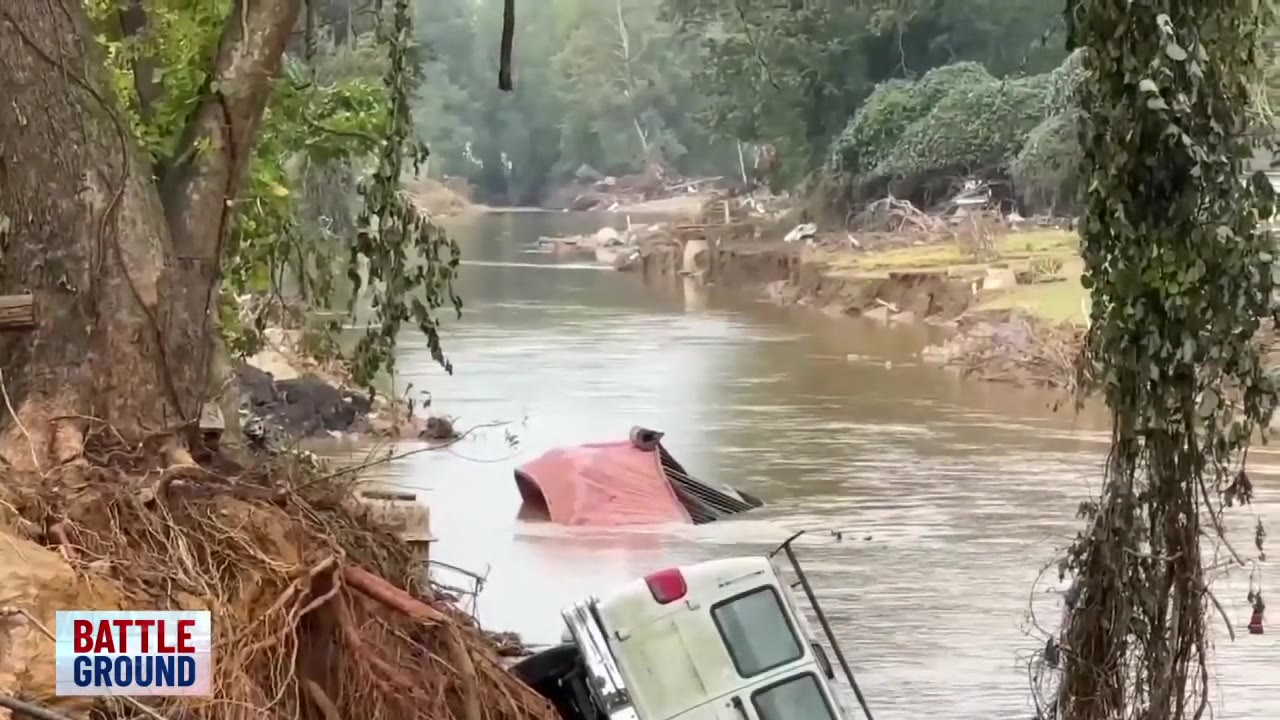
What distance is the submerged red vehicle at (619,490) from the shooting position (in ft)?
31.9

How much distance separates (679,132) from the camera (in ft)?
80.2

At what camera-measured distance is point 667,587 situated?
4.29 metres

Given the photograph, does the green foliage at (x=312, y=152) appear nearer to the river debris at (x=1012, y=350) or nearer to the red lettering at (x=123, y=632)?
the red lettering at (x=123, y=632)

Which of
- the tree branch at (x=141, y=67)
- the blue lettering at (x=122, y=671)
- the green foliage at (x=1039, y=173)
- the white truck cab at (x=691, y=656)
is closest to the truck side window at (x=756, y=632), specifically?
the white truck cab at (x=691, y=656)

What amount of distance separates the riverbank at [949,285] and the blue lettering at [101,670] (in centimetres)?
1014

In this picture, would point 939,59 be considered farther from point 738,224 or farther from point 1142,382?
point 1142,382

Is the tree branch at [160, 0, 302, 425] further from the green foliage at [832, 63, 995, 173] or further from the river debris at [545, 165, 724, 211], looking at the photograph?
the river debris at [545, 165, 724, 211]

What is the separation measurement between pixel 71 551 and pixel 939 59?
19.4 metres

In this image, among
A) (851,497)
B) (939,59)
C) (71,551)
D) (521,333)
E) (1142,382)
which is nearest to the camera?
(71,551)

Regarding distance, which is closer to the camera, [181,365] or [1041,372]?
[181,365]

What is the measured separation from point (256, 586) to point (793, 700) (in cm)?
153

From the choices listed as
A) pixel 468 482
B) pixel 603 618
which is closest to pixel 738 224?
pixel 468 482

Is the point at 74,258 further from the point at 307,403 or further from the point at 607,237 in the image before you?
the point at 607,237

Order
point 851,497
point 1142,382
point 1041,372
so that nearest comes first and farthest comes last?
point 1142,382, point 851,497, point 1041,372
